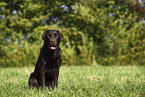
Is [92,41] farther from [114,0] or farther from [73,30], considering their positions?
[114,0]

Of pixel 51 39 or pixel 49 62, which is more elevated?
pixel 51 39

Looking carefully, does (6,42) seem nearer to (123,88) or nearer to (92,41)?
(92,41)

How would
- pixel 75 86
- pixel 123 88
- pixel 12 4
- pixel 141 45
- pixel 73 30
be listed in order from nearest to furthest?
pixel 123 88, pixel 75 86, pixel 141 45, pixel 73 30, pixel 12 4

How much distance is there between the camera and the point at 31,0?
13891 millimetres

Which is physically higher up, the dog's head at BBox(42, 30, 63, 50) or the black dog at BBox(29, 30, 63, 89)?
the dog's head at BBox(42, 30, 63, 50)

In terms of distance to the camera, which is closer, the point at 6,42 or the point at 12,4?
the point at 6,42

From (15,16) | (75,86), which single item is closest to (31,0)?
(15,16)

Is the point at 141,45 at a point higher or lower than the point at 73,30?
lower

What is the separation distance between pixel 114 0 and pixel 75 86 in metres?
10.5

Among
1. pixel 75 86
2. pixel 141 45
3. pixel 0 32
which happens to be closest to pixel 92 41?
pixel 141 45

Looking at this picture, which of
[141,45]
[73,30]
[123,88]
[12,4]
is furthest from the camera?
[12,4]

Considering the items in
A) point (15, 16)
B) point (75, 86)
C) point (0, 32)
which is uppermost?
point (15, 16)

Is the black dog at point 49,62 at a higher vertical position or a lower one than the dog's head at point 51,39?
lower

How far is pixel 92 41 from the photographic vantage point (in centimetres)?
1280
